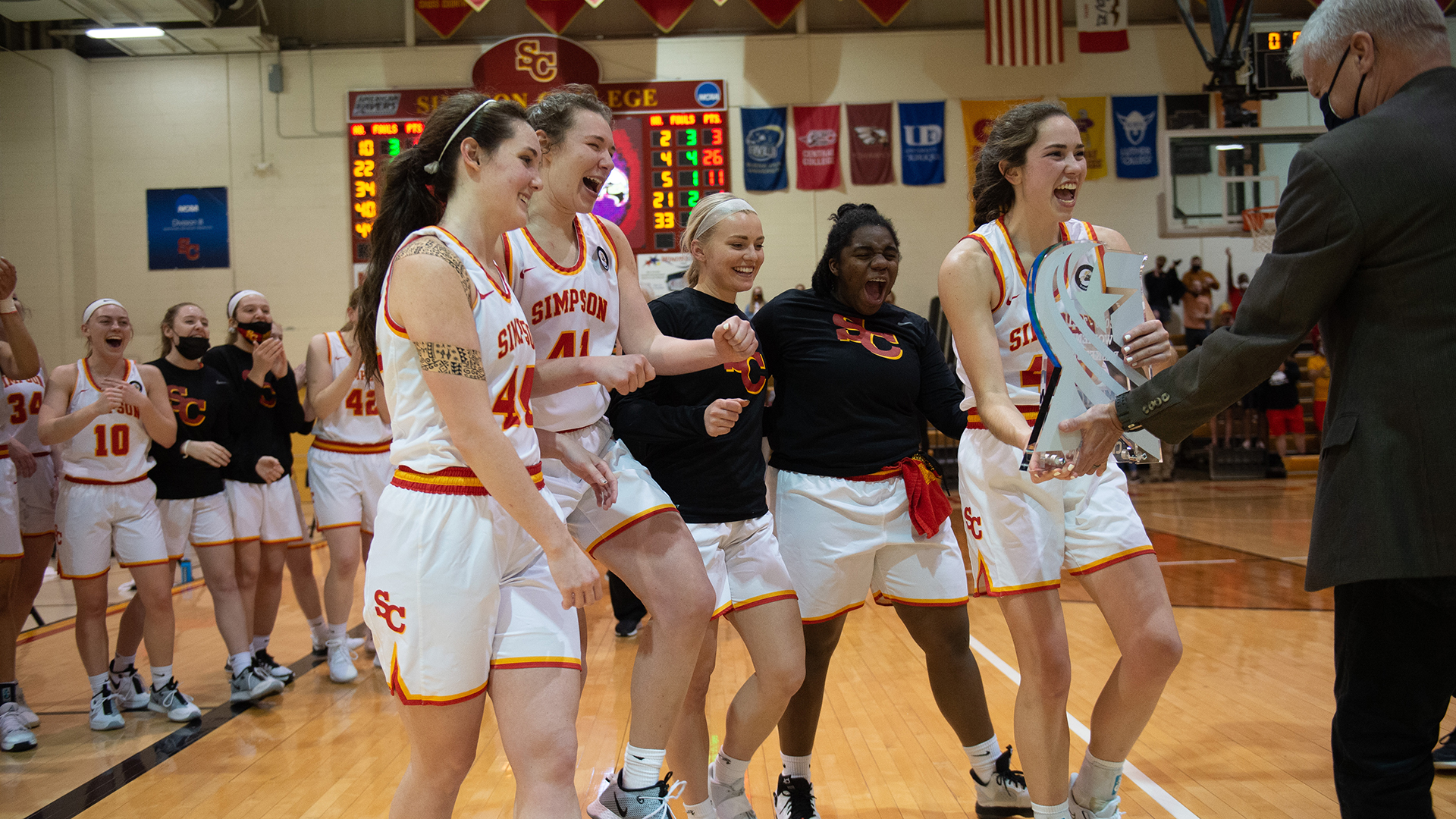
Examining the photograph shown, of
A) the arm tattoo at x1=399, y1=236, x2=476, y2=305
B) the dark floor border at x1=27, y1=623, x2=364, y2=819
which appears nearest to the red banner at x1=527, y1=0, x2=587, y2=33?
the dark floor border at x1=27, y1=623, x2=364, y2=819

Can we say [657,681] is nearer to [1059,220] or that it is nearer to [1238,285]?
[1059,220]

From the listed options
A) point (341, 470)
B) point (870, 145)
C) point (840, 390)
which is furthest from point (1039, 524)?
point (870, 145)

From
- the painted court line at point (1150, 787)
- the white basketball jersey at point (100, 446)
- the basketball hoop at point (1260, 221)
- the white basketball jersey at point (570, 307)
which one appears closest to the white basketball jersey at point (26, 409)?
the white basketball jersey at point (100, 446)

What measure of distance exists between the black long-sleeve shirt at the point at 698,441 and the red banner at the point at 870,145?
12239 mm

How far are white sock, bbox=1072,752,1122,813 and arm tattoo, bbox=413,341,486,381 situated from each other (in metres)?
2.13

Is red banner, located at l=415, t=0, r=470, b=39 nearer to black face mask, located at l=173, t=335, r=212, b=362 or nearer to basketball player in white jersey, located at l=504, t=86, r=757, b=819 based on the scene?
black face mask, located at l=173, t=335, r=212, b=362

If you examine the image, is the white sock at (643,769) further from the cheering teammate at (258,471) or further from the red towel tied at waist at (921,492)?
the cheering teammate at (258,471)

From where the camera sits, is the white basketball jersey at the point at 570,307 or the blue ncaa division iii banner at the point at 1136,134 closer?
the white basketball jersey at the point at 570,307

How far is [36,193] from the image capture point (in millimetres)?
14039

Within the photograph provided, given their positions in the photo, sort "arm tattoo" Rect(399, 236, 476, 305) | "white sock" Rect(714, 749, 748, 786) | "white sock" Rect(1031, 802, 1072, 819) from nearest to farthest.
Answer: "arm tattoo" Rect(399, 236, 476, 305) → "white sock" Rect(1031, 802, 1072, 819) → "white sock" Rect(714, 749, 748, 786)

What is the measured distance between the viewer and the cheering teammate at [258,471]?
5320mm

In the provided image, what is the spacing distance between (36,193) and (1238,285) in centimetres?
1722

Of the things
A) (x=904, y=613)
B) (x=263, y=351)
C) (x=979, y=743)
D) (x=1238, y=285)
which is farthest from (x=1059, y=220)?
(x=1238, y=285)

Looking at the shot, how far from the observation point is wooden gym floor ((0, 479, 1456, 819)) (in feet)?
11.6
